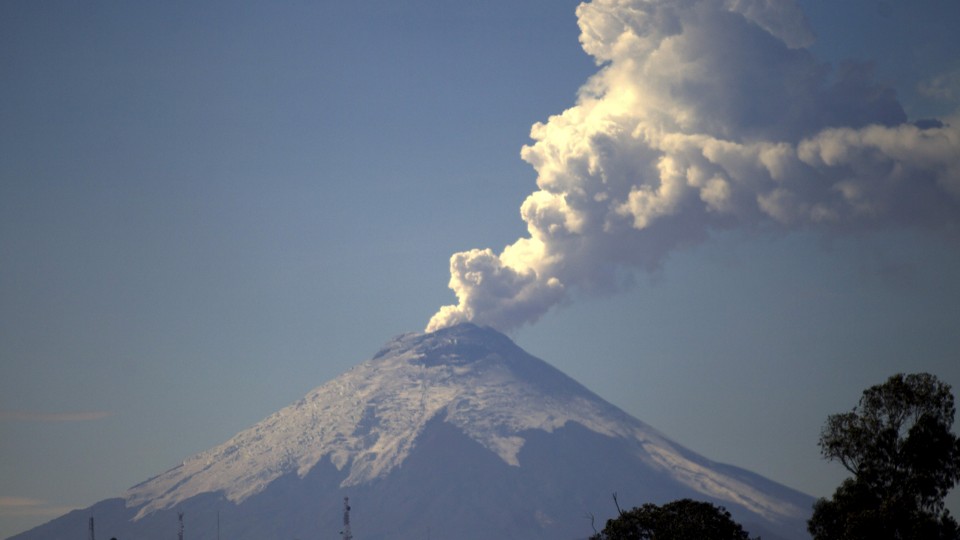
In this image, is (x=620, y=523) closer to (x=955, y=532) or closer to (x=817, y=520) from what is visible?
(x=817, y=520)

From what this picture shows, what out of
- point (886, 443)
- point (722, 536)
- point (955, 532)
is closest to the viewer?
point (955, 532)

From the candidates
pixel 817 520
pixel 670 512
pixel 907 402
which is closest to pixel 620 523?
pixel 670 512

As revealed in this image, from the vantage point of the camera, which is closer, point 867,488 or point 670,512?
point 867,488
